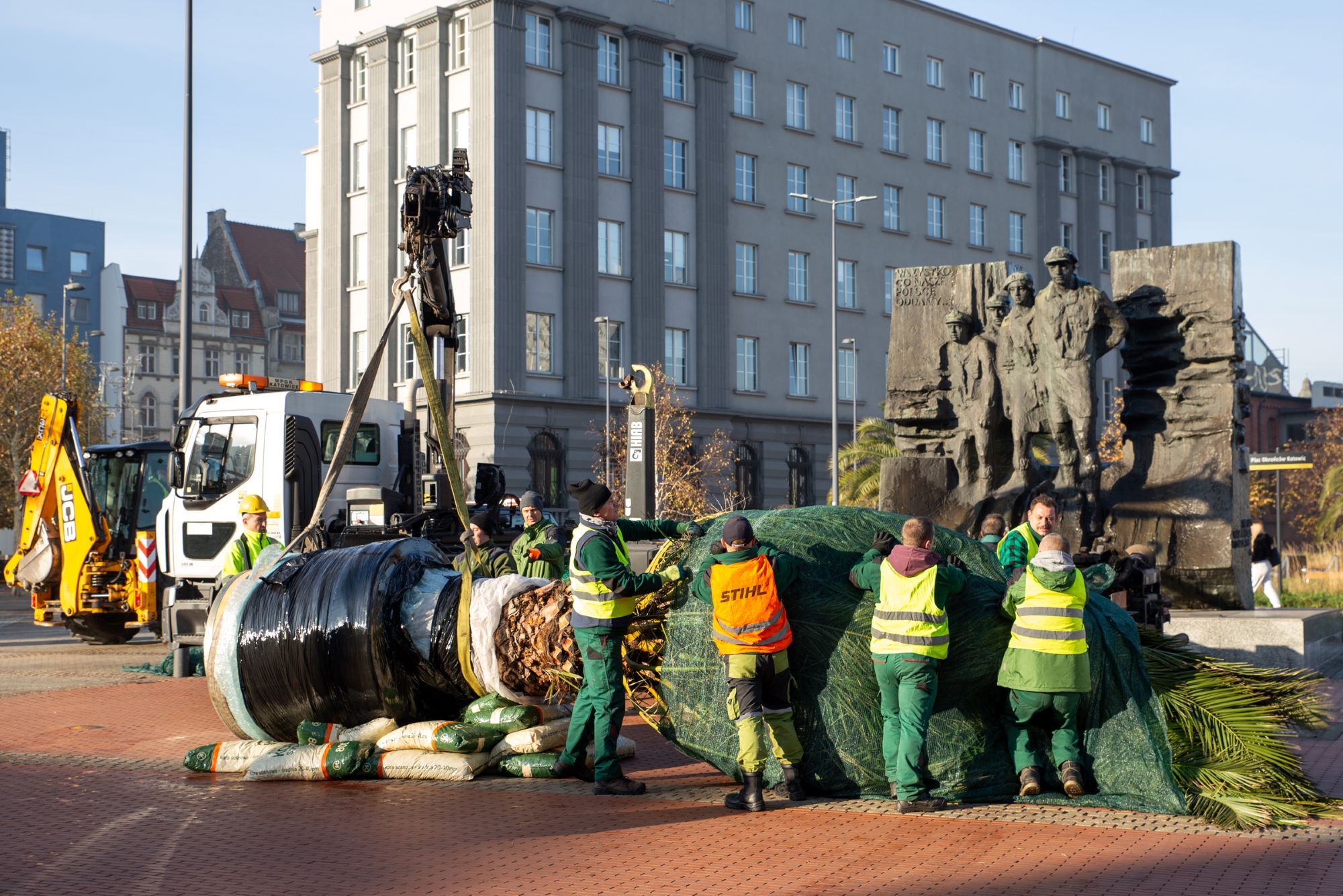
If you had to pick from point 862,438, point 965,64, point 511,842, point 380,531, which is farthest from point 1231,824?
point 965,64

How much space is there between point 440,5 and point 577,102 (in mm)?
5041

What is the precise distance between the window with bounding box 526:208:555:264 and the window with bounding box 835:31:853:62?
51.0 feet

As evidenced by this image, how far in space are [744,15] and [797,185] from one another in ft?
20.0

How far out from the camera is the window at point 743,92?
Answer: 50.2 m

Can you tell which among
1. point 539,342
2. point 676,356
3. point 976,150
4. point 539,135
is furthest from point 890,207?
point 539,342

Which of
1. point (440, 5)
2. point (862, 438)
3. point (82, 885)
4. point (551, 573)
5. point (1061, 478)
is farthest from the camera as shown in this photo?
point (440, 5)

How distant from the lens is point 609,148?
46062 millimetres

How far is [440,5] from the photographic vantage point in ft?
146

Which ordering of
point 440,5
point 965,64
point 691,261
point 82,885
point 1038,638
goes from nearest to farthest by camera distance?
1. point 82,885
2. point 1038,638
3. point 440,5
4. point 691,261
5. point 965,64

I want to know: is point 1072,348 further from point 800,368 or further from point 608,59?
point 800,368

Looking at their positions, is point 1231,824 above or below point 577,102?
below

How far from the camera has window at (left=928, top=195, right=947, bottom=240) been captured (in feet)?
186

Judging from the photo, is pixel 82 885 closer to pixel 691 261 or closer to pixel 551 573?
pixel 551 573

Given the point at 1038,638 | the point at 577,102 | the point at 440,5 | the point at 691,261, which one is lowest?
the point at 1038,638
